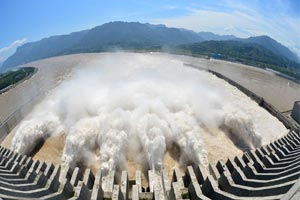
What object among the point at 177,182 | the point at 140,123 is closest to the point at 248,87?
the point at 140,123

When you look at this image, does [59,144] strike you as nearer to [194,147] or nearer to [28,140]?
[28,140]

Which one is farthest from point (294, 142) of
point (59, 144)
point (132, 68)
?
point (132, 68)

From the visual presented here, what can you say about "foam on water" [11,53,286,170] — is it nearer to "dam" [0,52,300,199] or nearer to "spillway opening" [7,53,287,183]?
"spillway opening" [7,53,287,183]

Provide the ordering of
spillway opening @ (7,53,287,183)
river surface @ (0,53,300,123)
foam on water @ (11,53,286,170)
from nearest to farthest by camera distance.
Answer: spillway opening @ (7,53,287,183) < foam on water @ (11,53,286,170) < river surface @ (0,53,300,123)

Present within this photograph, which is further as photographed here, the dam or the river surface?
the river surface

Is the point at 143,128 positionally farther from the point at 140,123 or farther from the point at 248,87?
the point at 248,87

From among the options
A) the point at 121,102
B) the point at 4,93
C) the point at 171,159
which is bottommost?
the point at 4,93

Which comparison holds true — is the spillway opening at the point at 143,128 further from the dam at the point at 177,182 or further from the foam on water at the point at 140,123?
the dam at the point at 177,182

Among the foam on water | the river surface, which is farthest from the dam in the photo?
the river surface
